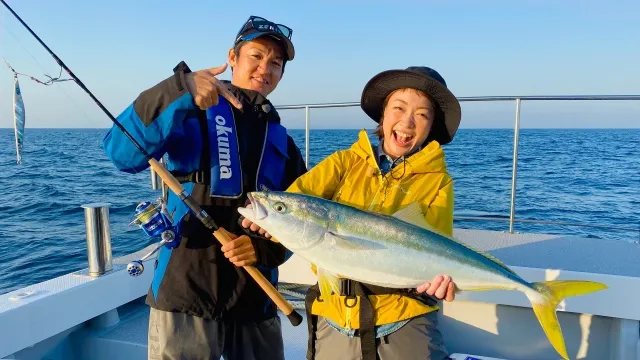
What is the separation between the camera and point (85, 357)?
412cm

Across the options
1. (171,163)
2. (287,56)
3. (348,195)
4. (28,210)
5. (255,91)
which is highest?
(287,56)

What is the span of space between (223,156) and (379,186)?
0.89m

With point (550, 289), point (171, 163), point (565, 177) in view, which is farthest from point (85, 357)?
point (565, 177)

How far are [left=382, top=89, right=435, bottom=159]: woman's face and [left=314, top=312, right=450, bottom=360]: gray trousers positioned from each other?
0.93 metres

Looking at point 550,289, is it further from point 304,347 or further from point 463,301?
point 304,347

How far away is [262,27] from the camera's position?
2738 mm

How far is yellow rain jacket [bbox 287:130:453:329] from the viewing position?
249 cm

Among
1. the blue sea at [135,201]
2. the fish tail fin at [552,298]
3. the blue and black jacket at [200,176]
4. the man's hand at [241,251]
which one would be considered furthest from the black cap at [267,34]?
the blue sea at [135,201]

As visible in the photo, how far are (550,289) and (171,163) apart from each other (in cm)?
214

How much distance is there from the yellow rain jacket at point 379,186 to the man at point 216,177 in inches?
14.7

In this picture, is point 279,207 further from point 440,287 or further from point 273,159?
point 440,287

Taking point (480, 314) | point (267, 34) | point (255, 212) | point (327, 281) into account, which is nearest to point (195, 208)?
point (255, 212)

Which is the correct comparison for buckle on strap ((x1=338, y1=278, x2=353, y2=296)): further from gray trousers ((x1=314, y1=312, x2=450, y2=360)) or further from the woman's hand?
the woman's hand

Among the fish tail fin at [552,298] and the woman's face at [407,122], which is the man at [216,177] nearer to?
the woman's face at [407,122]
